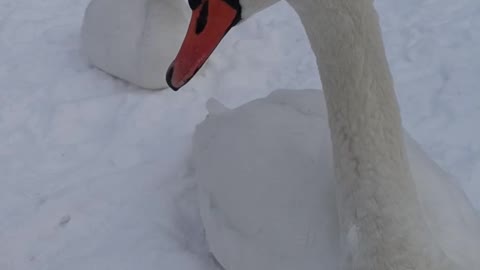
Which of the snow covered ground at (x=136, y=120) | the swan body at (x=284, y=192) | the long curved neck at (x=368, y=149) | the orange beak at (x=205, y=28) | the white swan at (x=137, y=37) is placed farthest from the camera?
the white swan at (x=137, y=37)

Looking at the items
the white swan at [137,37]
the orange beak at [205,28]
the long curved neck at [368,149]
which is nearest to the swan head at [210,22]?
the orange beak at [205,28]

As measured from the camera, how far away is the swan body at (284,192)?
6.44 ft

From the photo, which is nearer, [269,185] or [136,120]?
[269,185]

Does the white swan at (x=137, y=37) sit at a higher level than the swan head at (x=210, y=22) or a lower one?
lower

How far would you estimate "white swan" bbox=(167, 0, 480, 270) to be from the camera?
5.65 feet

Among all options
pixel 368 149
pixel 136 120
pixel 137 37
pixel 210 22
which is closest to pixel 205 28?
pixel 210 22

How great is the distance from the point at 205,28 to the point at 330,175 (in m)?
0.51

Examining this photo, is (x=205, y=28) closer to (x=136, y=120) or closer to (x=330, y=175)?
(x=330, y=175)

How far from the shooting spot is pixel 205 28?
1864mm

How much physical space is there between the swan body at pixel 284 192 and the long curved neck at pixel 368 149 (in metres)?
0.14

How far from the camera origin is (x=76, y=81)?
3.46 meters

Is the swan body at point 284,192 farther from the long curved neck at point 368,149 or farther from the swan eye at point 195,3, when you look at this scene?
the swan eye at point 195,3

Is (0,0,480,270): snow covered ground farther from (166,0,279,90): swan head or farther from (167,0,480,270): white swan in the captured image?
(166,0,279,90): swan head

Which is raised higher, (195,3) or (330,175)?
(195,3)
